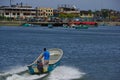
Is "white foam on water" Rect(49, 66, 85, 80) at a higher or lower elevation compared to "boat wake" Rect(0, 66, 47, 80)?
lower

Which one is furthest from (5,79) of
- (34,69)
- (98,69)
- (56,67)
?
(98,69)

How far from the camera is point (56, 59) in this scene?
124 feet

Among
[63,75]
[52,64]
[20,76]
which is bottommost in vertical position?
[63,75]

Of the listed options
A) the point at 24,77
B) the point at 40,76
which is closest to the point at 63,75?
the point at 40,76

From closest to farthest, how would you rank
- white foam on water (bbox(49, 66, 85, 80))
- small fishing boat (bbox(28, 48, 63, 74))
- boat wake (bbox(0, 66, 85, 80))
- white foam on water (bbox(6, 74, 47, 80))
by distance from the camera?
white foam on water (bbox(6, 74, 47, 80)) < boat wake (bbox(0, 66, 85, 80)) < small fishing boat (bbox(28, 48, 63, 74)) < white foam on water (bbox(49, 66, 85, 80))

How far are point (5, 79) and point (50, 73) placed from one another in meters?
3.46

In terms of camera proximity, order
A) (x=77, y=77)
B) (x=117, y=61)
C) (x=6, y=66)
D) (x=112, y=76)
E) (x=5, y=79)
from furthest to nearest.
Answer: (x=117, y=61) < (x=6, y=66) < (x=112, y=76) < (x=77, y=77) < (x=5, y=79)

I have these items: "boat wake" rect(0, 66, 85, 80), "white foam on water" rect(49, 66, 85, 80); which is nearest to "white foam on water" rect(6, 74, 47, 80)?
"boat wake" rect(0, 66, 85, 80)

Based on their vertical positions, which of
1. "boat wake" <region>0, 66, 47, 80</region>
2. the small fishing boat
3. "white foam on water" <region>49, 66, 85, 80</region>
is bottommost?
"white foam on water" <region>49, 66, 85, 80</region>

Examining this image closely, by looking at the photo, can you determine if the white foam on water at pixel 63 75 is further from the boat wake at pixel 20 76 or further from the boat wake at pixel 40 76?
the boat wake at pixel 20 76

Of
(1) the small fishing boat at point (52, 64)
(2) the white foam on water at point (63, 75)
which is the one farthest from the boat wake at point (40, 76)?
(1) the small fishing boat at point (52, 64)

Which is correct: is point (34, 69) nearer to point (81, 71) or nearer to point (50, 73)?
point (50, 73)

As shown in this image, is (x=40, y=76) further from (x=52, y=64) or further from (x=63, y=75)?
(x=63, y=75)

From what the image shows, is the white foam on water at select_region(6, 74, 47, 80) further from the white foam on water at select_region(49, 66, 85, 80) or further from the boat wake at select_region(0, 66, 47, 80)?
the white foam on water at select_region(49, 66, 85, 80)
